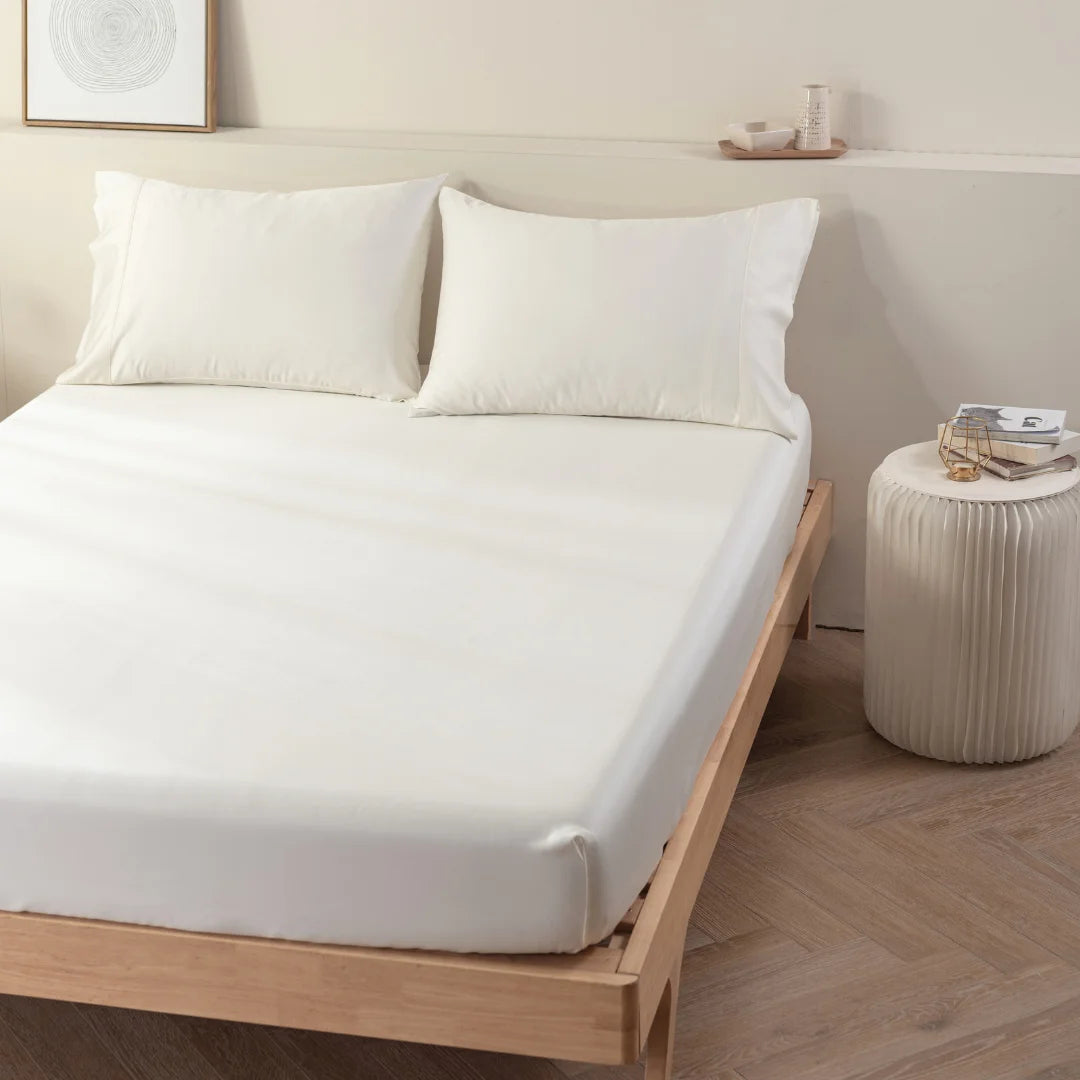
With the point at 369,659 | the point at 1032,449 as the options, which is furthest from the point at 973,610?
the point at 369,659

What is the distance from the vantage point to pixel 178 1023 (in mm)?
2287

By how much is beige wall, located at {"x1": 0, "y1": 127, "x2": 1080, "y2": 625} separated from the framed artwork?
0.37 feet

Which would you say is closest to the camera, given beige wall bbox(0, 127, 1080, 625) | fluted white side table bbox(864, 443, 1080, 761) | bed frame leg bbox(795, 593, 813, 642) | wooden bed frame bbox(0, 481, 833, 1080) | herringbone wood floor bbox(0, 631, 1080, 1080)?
wooden bed frame bbox(0, 481, 833, 1080)

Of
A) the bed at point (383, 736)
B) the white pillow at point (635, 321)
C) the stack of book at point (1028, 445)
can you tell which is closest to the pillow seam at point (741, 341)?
the white pillow at point (635, 321)

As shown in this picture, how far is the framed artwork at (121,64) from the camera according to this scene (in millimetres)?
3666

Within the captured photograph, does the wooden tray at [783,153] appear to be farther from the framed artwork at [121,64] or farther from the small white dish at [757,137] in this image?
the framed artwork at [121,64]

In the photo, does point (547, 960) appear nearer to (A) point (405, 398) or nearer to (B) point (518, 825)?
(B) point (518, 825)

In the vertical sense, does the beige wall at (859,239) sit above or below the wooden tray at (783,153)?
below

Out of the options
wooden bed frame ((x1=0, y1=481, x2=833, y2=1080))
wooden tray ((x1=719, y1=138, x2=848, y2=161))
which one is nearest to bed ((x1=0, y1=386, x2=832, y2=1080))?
wooden bed frame ((x1=0, y1=481, x2=833, y2=1080))

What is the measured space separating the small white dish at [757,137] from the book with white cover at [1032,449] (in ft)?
2.72

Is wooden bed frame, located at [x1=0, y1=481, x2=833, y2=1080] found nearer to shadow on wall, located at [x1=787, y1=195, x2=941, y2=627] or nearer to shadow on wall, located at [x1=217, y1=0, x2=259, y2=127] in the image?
shadow on wall, located at [x1=787, y1=195, x2=941, y2=627]

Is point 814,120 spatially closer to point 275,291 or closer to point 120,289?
point 275,291

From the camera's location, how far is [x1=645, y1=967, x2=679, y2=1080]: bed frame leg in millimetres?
2023

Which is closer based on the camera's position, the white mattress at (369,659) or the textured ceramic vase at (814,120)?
the white mattress at (369,659)
